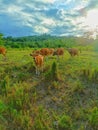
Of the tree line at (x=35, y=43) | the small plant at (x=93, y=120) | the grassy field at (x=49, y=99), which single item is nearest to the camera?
the small plant at (x=93, y=120)

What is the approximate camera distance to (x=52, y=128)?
13.6 meters

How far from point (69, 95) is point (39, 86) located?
1677 millimetres

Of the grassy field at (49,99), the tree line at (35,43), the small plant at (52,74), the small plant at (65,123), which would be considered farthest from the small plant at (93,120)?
the tree line at (35,43)

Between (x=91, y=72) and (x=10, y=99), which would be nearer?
(x=10, y=99)

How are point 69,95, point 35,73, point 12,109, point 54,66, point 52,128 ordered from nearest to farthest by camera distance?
point 52,128
point 12,109
point 69,95
point 54,66
point 35,73

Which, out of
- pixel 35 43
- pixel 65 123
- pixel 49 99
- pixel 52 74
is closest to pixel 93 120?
pixel 65 123

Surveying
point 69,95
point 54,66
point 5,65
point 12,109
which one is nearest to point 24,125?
point 12,109

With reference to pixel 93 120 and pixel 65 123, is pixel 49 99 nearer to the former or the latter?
pixel 65 123

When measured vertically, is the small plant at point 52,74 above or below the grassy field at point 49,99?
above

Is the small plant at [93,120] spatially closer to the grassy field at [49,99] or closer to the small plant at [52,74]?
the grassy field at [49,99]

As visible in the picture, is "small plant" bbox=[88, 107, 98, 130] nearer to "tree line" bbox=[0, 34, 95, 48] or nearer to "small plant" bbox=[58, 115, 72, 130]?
"small plant" bbox=[58, 115, 72, 130]

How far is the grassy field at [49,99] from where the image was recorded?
13.9 m

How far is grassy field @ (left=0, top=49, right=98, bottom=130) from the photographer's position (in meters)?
13.9

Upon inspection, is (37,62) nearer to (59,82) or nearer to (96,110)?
(59,82)
